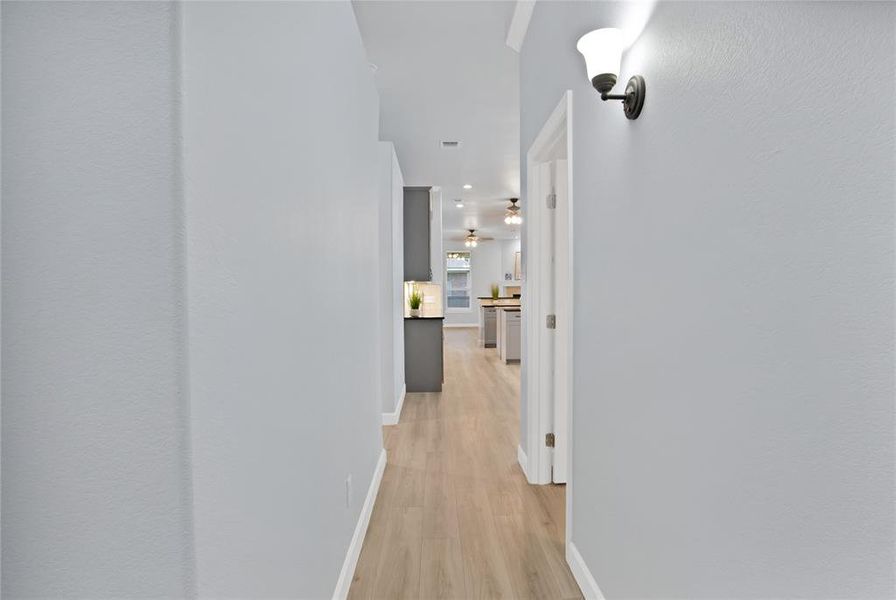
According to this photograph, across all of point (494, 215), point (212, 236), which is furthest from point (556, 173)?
point (494, 215)

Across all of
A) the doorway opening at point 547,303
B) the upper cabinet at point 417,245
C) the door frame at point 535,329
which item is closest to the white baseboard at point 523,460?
the door frame at point 535,329

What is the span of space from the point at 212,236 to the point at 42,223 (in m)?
0.24

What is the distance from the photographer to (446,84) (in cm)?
385

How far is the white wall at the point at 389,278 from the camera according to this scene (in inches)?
173

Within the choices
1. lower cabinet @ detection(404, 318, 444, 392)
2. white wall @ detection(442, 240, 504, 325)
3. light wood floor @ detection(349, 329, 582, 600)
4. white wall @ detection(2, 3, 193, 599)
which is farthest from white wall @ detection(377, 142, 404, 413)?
white wall @ detection(442, 240, 504, 325)

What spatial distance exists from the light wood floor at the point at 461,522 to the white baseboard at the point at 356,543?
1.7 inches

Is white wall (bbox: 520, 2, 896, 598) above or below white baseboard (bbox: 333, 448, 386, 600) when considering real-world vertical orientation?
above

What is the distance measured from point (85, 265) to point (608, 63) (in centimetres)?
143

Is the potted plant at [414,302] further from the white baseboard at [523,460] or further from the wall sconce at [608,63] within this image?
the wall sconce at [608,63]

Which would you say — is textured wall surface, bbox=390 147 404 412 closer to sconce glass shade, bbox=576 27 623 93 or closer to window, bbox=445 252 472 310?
sconce glass shade, bbox=576 27 623 93

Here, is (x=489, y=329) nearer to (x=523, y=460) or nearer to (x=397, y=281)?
Answer: (x=397, y=281)

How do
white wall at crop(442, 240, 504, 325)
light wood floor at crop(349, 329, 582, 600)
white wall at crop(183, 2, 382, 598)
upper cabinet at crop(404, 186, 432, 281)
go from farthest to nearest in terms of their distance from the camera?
white wall at crop(442, 240, 504, 325) → upper cabinet at crop(404, 186, 432, 281) → light wood floor at crop(349, 329, 582, 600) → white wall at crop(183, 2, 382, 598)

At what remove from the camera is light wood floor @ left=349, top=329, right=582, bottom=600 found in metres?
2.10

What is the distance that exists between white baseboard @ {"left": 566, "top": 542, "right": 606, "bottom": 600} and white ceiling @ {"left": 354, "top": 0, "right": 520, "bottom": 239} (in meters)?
2.84
